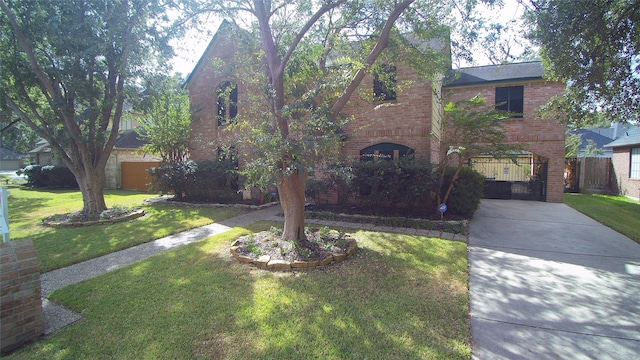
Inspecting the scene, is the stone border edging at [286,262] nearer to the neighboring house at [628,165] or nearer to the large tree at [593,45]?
the large tree at [593,45]

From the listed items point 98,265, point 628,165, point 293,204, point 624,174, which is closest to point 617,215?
point 628,165

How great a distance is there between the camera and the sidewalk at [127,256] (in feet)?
12.2

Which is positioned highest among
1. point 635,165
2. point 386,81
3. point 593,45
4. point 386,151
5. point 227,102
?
point 593,45

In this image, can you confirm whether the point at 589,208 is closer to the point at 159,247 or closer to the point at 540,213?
the point at 540,213

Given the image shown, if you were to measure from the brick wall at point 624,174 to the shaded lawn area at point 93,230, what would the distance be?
63.1 ft

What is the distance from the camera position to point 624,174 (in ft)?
52.7

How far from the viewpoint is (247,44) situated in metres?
7.12

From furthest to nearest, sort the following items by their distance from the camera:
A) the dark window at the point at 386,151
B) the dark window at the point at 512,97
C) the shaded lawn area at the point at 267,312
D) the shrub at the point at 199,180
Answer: the dark window at the point at 512,97
the shrub at the point at 199,180
the dark window at the point at 386,151
the shaded lawn area at the point at 267,312

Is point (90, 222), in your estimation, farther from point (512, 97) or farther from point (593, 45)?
point (512, 97)

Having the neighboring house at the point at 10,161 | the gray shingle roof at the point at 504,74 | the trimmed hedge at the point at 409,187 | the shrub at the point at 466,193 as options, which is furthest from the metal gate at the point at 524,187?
the neighboring house at the point at 10,161

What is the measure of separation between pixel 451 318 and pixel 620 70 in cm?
865

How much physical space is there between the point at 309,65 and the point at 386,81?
279cm

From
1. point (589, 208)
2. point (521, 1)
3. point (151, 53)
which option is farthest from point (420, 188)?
point (151, 53)

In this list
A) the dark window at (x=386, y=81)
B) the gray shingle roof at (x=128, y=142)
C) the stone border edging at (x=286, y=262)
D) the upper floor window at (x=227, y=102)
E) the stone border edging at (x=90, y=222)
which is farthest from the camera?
the gray shingle roof at (x=128, y=142)
